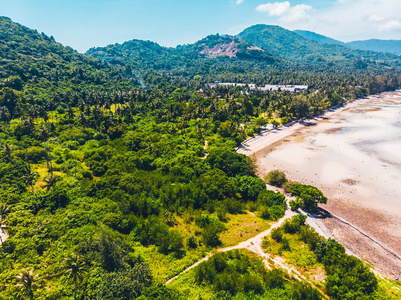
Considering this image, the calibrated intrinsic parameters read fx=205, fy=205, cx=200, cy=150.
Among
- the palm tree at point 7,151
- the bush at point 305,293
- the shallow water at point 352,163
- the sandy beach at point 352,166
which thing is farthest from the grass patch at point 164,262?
the palm tree at point 7,151

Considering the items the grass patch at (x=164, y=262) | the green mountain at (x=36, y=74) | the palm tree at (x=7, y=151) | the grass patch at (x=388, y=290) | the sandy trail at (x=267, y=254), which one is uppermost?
the green mountain at (x=36, y=74)

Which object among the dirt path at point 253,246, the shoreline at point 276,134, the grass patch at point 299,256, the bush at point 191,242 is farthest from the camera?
the shoreline at point 276,134

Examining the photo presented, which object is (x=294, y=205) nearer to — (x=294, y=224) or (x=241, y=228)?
(x=294, y=224)

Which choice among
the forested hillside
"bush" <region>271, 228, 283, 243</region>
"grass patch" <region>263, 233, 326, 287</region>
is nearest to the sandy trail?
"grass patch" <region>263, 233, 326, 287</region>

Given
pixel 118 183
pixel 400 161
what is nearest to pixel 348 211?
pixel 400 161

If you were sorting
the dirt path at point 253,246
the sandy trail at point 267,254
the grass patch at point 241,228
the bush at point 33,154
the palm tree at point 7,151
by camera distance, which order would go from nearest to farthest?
the sandy trail at point 267,254 < the dirt path at point 253,246 < the grass patch at point 241,228 < the palm tree at point 7,151 < the bush at point 33,154

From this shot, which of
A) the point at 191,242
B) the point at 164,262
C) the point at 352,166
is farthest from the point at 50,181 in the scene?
the point at 352,166

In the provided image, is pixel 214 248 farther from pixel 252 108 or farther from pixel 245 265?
pixel 252 108

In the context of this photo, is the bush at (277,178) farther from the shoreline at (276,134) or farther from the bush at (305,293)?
the bush at (305,293)

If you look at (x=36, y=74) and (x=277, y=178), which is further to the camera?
(x=36, y=74)
